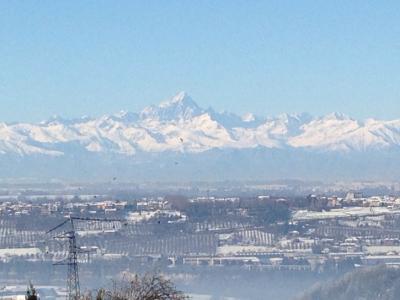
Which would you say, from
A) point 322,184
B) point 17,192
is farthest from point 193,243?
point 322,184

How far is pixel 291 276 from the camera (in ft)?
207

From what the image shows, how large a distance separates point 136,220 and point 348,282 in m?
42.5

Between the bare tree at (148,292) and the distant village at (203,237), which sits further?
the distant village at (203,237)

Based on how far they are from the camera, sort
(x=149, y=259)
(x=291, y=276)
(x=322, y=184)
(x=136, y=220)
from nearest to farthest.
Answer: (x=291, y=276), (x=149, y=259), (x=136, y=220), (x=322, y=184)

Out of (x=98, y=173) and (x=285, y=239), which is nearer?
(x=285, y=239)

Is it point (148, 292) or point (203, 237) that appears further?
point (203, 237)

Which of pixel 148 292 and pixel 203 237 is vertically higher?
pixel 203 237

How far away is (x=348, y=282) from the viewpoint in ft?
145

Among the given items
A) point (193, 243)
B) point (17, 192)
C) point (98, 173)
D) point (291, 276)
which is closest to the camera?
point (291, 276)

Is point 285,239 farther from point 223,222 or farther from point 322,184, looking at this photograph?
point 322,184

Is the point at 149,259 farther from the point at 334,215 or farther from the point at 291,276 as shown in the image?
the point at 334,215

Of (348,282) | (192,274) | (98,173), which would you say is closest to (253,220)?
(192,274)

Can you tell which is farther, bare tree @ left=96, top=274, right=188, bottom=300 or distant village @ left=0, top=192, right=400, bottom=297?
distant village @ left=0, top=192, right=400, bottom=297

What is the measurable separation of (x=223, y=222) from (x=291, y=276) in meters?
23.9
